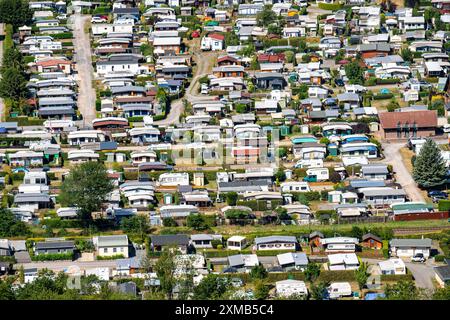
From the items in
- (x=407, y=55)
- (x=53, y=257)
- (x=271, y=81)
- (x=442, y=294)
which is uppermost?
(x=407, y=55)

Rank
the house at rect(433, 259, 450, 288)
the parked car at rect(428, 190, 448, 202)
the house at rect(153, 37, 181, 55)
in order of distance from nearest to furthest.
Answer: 1. the house at rect(433, 259, 450, 288)
2. the parked car at rect(428, 190, 448, 202)
3. the house at rect(153, 37, 181, 55)

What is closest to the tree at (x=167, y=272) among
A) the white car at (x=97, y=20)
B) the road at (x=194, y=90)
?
the road at (x=194, y=90)

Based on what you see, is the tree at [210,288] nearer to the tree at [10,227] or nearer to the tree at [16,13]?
the tree at [10,227]

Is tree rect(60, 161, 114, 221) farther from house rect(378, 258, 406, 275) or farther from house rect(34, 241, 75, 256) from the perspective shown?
house rect(378, 258, 406, 275)

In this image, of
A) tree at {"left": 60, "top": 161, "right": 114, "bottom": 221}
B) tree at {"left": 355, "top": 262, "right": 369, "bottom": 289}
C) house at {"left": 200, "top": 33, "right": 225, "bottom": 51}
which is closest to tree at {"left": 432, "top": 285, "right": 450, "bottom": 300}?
tree at {"left": 355, "top": 262, "right": 369, "bottom": 289}

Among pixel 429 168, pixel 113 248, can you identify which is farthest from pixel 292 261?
pixel 429 168

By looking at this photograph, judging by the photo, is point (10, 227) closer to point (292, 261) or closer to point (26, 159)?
point (26, 159)
